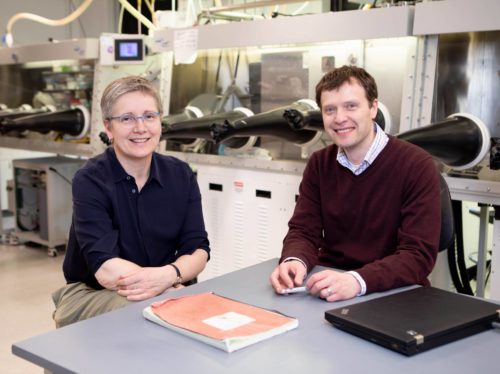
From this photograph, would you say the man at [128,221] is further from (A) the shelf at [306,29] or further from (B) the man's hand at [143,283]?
(A) the shelf at [306,29]

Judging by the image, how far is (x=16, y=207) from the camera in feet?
15.4

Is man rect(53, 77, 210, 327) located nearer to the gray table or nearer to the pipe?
the gray table

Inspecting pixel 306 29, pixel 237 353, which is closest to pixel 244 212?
pixel 306 29

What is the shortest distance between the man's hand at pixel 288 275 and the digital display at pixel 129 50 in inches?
87.3

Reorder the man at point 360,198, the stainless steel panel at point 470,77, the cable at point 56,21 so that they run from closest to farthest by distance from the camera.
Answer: the man at point 360,198 → the stainless steel panel at point 470,77 → the cable at point 56,21

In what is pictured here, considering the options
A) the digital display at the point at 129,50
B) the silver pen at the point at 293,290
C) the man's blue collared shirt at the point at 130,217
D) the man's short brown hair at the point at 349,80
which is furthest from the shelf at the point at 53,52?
the silver pen at the point at 293,290

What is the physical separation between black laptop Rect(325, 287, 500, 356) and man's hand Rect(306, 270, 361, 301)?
0.10 m

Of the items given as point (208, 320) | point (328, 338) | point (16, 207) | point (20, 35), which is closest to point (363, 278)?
point (328, 338)

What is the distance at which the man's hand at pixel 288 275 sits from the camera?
4.95 feet

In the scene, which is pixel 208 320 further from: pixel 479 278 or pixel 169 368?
pixel 479 278

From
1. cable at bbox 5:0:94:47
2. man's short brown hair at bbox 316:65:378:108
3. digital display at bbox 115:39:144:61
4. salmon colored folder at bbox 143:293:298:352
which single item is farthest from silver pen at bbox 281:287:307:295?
cable at bbox 5:0:94:47

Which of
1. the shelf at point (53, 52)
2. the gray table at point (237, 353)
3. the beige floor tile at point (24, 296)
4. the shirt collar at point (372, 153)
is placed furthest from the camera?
the shelf at point (53, 52)

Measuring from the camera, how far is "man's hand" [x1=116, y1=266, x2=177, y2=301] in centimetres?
169

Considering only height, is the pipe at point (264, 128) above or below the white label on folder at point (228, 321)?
above
